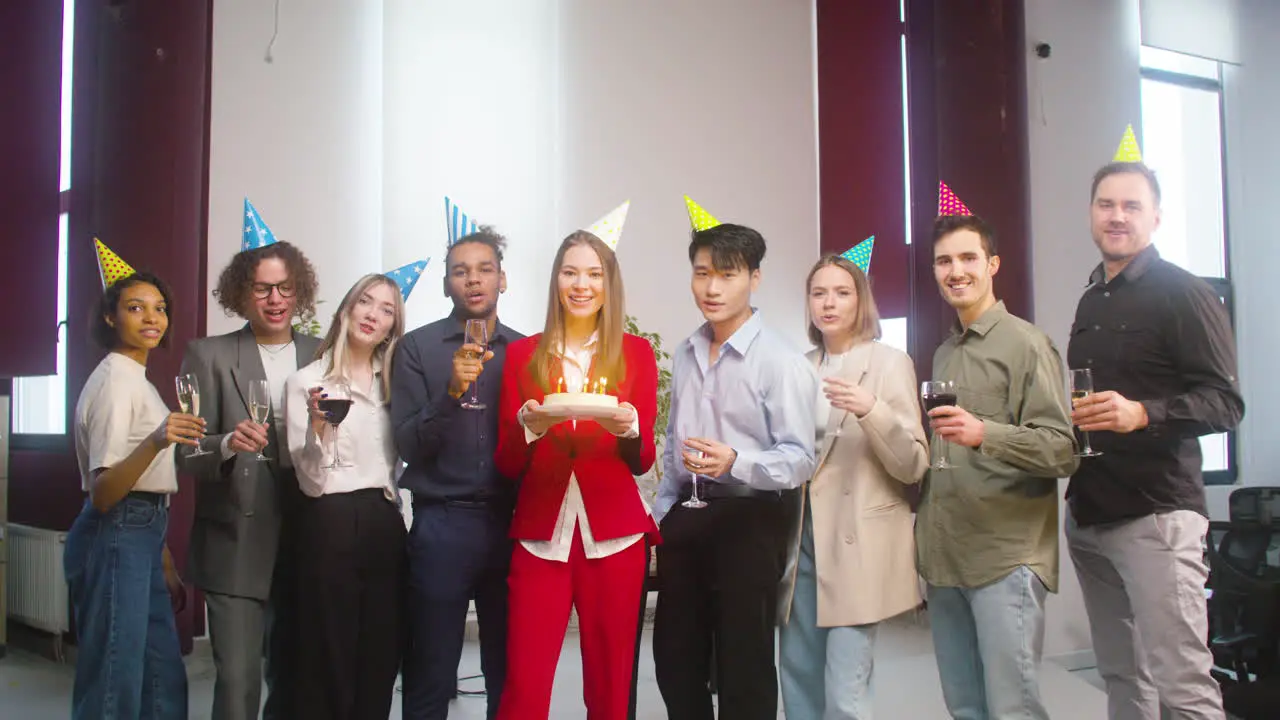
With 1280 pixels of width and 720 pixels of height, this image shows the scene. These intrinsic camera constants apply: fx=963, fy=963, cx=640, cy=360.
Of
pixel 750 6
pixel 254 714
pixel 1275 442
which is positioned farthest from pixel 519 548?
pixel 1275 442

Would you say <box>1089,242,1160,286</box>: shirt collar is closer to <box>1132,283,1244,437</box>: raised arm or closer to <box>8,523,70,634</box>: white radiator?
<box>1132,283,1244,437</box>: raised arm

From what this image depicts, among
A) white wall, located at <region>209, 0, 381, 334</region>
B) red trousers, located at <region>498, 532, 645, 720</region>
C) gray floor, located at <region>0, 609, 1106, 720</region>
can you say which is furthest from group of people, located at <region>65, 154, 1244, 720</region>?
white wall, located at <region>209, 0, 381, 334</region>

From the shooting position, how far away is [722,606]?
8.73 feet

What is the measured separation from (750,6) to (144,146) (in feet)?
13.2

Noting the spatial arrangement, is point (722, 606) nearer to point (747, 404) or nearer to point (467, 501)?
point (747, 404)

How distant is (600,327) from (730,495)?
598 mm

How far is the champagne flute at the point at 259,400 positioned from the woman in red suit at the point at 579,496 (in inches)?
27.5

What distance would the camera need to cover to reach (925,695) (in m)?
4.52

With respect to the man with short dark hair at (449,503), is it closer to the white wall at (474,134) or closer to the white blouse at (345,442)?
the white blouse at (345,442)

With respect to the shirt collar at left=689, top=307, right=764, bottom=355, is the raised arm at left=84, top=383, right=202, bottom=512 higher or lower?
lower

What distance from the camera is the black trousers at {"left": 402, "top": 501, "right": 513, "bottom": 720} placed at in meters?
2.75

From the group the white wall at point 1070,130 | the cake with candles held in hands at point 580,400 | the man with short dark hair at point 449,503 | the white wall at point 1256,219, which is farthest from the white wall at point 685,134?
the cake with candles held in hands at point 580,400

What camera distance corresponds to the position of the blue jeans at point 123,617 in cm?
285

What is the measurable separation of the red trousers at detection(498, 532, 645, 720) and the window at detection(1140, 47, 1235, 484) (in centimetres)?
541
